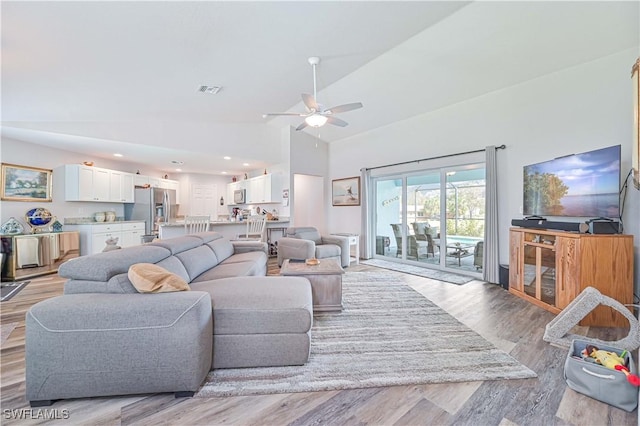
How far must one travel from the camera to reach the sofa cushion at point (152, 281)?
1.77 m

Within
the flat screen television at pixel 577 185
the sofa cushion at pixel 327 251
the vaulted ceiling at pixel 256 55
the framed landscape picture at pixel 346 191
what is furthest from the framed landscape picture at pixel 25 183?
the flat screen television at pixel 577 185

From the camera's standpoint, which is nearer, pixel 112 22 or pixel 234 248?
pixel 112 22

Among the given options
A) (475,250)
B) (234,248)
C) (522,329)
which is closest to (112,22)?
(234,248)

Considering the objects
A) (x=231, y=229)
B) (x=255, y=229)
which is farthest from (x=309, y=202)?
(x=231, y=229)

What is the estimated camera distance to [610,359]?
1.70 meters

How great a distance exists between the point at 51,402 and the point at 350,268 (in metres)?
4.32

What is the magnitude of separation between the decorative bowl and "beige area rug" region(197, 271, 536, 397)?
540 centimetres

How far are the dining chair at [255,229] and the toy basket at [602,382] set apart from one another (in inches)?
192

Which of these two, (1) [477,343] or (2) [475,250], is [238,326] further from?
(2) [475,250]

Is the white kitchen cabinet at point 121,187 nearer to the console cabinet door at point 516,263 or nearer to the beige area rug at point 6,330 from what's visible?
the beige area rug at point 6,330

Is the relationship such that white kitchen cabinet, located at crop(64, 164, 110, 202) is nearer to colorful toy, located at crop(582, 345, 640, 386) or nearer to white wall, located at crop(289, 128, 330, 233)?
white wall, located at crop(289, 128, 330, 233)

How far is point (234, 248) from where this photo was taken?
4.42 metres

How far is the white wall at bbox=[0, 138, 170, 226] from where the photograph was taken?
4660mm

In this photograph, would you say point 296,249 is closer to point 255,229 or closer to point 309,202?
point 255,229
